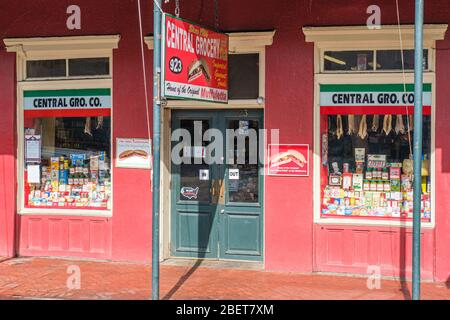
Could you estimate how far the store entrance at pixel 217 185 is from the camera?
9125 millimetres

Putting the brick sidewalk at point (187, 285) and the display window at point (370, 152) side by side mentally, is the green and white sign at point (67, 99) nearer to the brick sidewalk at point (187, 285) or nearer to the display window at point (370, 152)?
the brick sidewalk at point (187, 285)

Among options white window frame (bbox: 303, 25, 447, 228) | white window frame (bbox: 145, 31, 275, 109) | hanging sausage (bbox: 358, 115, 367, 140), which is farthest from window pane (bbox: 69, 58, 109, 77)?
hanging sausage (bbox: 358, 115, 367, 140)

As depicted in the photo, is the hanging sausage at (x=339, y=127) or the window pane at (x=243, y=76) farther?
the window pane at (x=243, y=76)

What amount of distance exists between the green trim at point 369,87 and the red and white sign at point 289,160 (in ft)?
3.15

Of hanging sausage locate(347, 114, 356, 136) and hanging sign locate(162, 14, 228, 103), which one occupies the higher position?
hanging sign locate(162, 14, 228, 103)

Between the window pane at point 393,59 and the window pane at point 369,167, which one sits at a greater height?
the window pane at point 393,59

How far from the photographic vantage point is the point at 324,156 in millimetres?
8758

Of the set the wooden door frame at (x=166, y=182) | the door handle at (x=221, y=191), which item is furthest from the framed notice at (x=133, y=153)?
the door handle at (x=221, y=191)

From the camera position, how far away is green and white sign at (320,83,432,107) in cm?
835

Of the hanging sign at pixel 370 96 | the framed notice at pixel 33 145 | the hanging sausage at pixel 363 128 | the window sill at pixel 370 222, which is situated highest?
the hanging sign at pixel 370 96

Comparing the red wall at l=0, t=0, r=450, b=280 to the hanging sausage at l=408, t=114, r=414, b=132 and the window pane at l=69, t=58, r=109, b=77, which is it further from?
the hanging sausage at l=408, t=114, r=414, b=132

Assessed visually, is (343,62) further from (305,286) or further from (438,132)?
(305,286)

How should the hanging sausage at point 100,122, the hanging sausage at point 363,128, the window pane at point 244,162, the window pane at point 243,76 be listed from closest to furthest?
1. the hanging sausage at point 363,128
2. the window pane at point 243,76
3. the window pane at point 244,162
4. the hanging sausage at point 100,122

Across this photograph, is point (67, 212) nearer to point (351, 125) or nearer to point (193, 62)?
point (193, 62)
